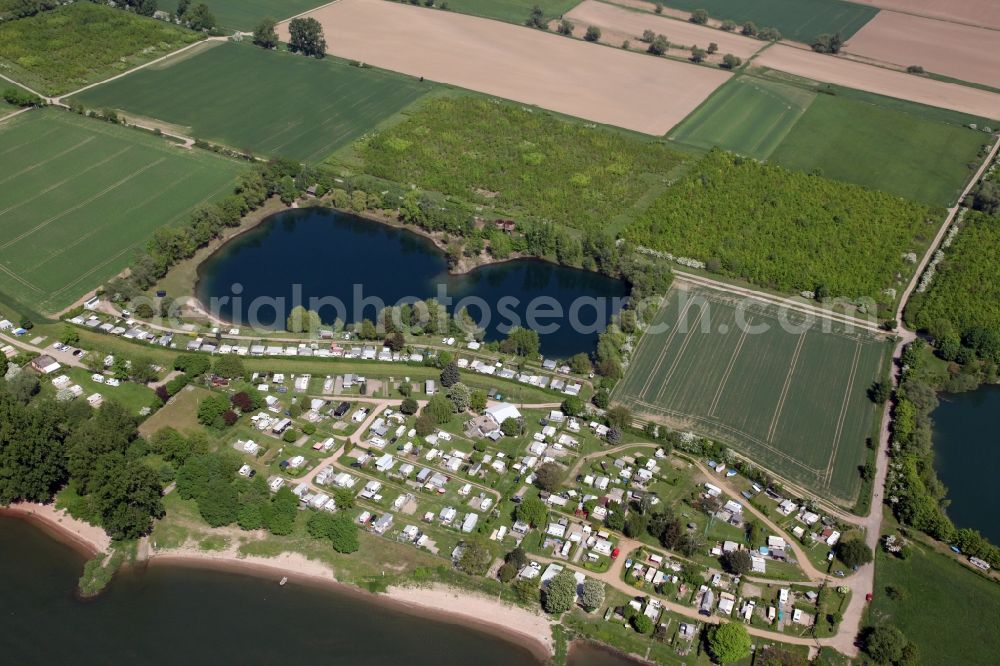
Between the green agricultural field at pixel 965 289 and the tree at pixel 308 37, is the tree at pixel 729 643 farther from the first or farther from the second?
the tree at pixel 308 37

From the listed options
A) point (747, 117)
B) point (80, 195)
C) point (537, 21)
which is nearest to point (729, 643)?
point (80, 195)

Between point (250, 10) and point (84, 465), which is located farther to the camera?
point (250, 10)

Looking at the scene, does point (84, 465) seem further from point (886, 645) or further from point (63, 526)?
point (886, 645)

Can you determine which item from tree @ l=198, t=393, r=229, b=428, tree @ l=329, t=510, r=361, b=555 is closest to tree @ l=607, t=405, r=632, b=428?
tree @ l=329, t=510, r=361, b=555

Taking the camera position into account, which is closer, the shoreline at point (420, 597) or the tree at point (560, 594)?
the tree at point (560, 594)

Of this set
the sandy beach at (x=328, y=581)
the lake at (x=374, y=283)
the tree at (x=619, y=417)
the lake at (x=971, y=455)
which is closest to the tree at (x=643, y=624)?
the sandy beach at (x=328, y=581)

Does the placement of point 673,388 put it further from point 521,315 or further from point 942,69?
point 942,69

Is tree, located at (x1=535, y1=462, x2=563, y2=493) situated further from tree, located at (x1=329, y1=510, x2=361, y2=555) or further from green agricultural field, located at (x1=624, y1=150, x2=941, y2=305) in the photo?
green agricultural field, located at (x1=624, y1=150, x2=941, y2=305)
